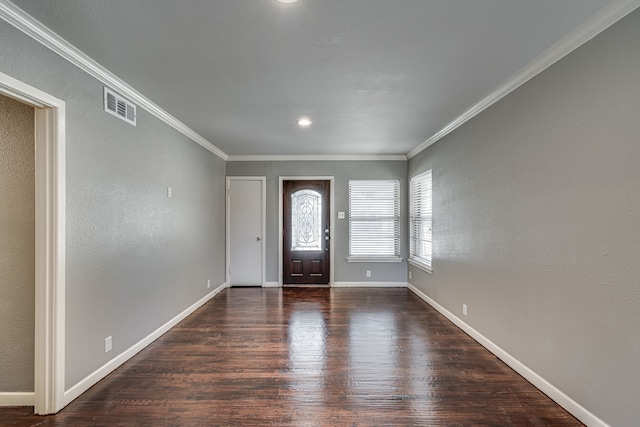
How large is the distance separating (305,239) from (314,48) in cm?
432

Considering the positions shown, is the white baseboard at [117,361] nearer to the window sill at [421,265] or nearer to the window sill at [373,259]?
the window sill at [373,259]

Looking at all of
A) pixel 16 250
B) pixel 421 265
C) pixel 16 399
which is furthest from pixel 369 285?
pixel 16 250

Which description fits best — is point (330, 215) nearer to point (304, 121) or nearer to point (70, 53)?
point (304, 121)

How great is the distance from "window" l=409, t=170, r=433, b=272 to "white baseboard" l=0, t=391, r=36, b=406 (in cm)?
453

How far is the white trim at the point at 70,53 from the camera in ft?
6.06

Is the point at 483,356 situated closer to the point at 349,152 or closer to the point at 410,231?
the point at 410,231

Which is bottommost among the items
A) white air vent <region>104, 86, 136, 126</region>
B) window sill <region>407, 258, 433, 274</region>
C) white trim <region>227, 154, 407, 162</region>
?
window sill <region>407, 258, 433, 274</region>

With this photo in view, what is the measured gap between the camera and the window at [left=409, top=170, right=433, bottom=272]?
5168mm

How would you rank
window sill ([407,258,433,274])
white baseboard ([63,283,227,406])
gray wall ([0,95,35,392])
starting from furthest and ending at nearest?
window sill ([407,258,433,274]) < white baseboard ([63,283,227,406]) < gray wall ([0,95,35,392])

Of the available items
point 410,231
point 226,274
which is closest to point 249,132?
point 226,274

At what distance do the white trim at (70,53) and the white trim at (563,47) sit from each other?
10.6ft

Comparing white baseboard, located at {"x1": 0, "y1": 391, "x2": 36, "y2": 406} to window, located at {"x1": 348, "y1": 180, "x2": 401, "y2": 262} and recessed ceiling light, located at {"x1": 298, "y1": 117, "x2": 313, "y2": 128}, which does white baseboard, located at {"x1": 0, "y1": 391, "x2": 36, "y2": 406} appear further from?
window, located at {"x1": 348, "y1": 180, "x2": 401, "y2": 262}

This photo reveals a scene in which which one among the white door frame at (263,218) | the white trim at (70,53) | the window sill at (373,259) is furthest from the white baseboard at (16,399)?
the window sill at (373,259)

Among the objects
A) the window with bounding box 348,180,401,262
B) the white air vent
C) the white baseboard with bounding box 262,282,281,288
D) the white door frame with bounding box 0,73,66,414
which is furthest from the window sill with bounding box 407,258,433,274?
the white door frame with bounding box 0,73,66,414
